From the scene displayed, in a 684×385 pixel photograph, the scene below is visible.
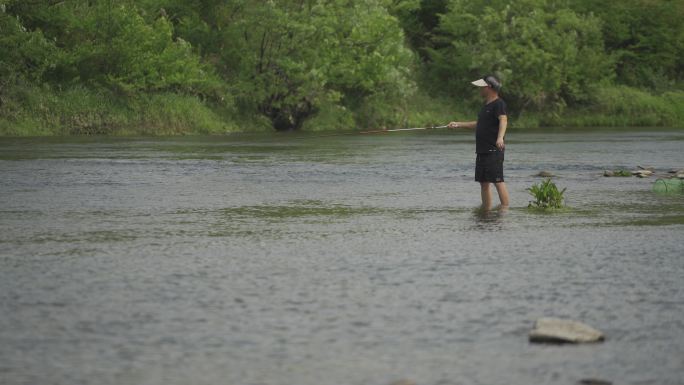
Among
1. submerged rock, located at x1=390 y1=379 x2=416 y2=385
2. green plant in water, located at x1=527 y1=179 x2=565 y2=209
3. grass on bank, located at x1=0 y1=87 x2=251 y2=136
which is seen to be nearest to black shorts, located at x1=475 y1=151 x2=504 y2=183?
green plant in water, located at x1=527 y1=179 x2=565 y2=209

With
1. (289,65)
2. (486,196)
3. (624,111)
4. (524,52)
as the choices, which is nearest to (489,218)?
(486,196)

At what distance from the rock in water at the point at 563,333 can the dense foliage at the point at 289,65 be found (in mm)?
36003

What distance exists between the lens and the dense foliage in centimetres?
4538

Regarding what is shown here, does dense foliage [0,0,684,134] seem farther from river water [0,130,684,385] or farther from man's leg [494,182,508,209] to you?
man's leg [494,182,508,209]

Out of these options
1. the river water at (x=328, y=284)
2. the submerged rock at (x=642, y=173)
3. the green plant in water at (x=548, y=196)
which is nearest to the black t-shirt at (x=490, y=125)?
the green plant in water at (x=548, y=196)

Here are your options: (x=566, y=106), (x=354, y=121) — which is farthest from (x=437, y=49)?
(x=354, y=121)

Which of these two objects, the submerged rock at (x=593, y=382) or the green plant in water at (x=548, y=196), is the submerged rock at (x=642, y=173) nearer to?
the green plant in water at (x=548, y=196)

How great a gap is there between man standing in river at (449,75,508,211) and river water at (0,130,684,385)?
46cm

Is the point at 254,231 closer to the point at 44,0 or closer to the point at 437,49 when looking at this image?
the point at 44,0

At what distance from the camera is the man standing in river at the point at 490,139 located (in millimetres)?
16375

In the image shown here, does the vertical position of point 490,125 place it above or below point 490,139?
above

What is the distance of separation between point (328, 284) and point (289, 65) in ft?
135

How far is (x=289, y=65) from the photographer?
50281mm

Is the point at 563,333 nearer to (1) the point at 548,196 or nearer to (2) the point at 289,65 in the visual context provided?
(1) the point at 548,196
